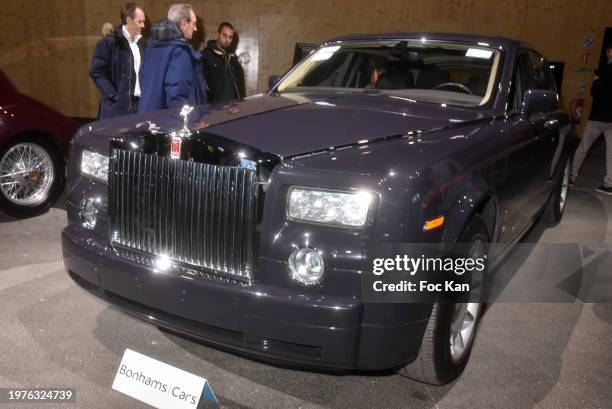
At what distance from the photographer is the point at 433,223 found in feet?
6.81

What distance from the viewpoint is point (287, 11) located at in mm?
11289

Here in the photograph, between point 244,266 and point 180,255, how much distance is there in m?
0.34

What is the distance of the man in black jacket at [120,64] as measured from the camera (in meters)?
5.18

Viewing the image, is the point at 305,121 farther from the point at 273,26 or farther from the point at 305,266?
the point at 273,26

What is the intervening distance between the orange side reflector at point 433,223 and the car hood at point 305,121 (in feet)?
1.58

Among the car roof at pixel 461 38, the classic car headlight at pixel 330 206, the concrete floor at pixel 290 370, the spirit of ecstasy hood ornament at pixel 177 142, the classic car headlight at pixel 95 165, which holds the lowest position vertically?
the concrete floor at pixel 290 370

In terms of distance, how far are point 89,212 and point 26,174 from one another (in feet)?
9.53

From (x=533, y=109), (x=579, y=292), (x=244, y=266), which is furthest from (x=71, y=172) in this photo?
(x=579, y=292)

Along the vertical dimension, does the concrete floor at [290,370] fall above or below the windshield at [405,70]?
below

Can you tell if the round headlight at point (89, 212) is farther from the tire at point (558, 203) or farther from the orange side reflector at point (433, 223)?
the tire at point (558, 203)

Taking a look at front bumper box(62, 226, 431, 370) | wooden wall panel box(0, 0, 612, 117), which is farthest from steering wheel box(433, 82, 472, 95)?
wooden wall panel box(0, 0, 612, 117)

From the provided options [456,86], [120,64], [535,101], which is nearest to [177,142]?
[456,86]

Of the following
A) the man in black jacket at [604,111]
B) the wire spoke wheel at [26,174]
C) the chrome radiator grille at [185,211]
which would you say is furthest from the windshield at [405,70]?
the man in black jacket at [604,111]

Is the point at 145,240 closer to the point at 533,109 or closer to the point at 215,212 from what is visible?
the point at 215,212
